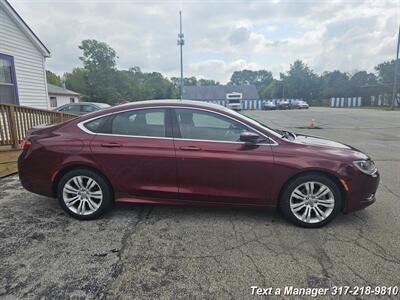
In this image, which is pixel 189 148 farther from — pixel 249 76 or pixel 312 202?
pixel 249 76

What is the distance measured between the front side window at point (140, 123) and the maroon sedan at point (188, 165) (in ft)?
0.04

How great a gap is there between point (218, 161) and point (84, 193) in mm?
1852

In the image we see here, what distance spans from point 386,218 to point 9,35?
11.8 metres

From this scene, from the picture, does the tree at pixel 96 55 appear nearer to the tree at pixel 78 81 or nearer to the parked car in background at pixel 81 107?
the tree at pixel 78 81

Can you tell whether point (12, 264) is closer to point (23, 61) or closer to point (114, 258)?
point (114, 258)

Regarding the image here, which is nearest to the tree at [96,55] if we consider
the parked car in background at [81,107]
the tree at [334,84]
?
the parked car in background at [81,107]

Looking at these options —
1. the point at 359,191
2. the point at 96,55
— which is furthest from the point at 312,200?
the point at 96,55

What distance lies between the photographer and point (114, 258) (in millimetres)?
2590

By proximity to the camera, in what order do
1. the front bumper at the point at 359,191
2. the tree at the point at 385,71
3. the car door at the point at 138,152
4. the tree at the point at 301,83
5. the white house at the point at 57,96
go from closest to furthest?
the front bumper at the point at 359,191
the car door at the point at 138,152
the white house at the point at 57,96
the tree at the point at 385,71
the tree at the point at 301,83

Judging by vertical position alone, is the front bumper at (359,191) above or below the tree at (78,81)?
below

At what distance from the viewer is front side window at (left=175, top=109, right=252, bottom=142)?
3.29 m

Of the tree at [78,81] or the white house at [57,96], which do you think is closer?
the white house at [57,96]

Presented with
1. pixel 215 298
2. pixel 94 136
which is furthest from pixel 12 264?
pixel 215 298

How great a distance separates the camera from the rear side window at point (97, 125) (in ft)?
11.2
